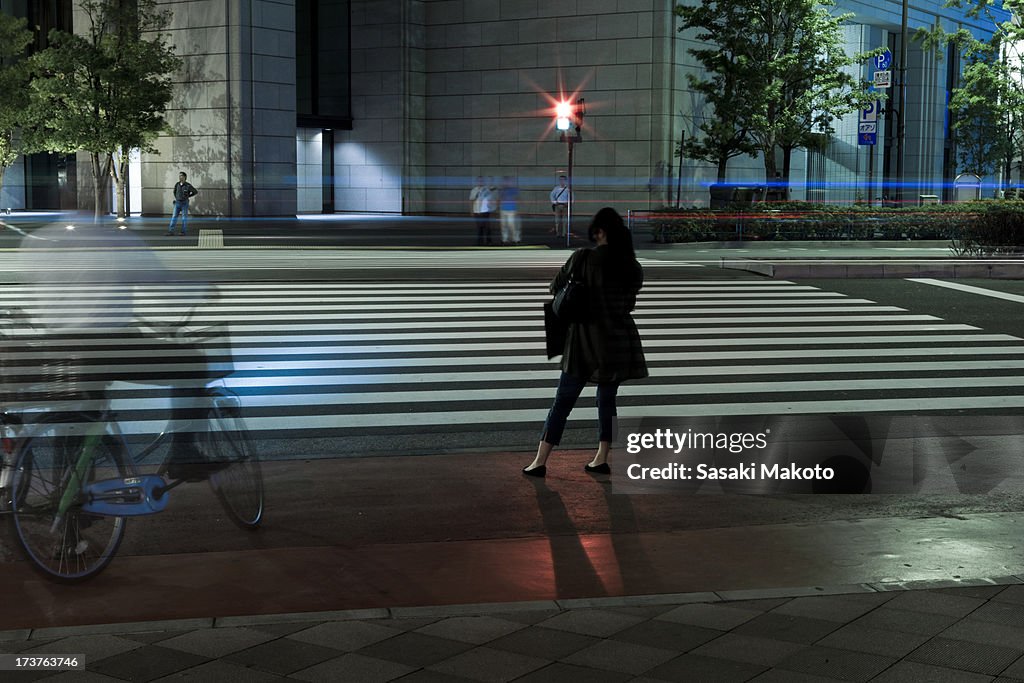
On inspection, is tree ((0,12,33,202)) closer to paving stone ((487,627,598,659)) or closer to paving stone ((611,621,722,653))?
paving stone ((487,627,598,659))

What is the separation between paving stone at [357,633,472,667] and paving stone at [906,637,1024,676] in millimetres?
1787

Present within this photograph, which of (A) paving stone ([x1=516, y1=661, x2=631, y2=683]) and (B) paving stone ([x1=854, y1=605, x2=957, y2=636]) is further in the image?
(B) paving stone ([x1=854, y1=605, x2=957, y2=636])

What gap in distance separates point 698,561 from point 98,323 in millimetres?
3726

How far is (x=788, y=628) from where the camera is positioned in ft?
16.8

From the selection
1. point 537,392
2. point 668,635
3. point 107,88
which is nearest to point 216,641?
point 668,635

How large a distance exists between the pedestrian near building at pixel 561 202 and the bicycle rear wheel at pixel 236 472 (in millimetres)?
26631

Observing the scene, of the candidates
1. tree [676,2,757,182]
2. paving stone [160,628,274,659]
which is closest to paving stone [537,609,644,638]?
paving stone [160,628,274,659]

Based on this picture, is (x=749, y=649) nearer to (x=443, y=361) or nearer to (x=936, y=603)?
(x=936, y=603)

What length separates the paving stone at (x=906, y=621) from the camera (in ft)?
16.7

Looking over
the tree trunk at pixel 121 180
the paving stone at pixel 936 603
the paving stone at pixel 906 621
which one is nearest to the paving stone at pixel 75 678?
the paving stone at pixel 906 621

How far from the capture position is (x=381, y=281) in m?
22.2

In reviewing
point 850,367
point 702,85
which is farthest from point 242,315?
point 702,85

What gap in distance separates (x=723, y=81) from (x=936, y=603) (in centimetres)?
3951

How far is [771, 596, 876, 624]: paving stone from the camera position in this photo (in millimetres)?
5264
